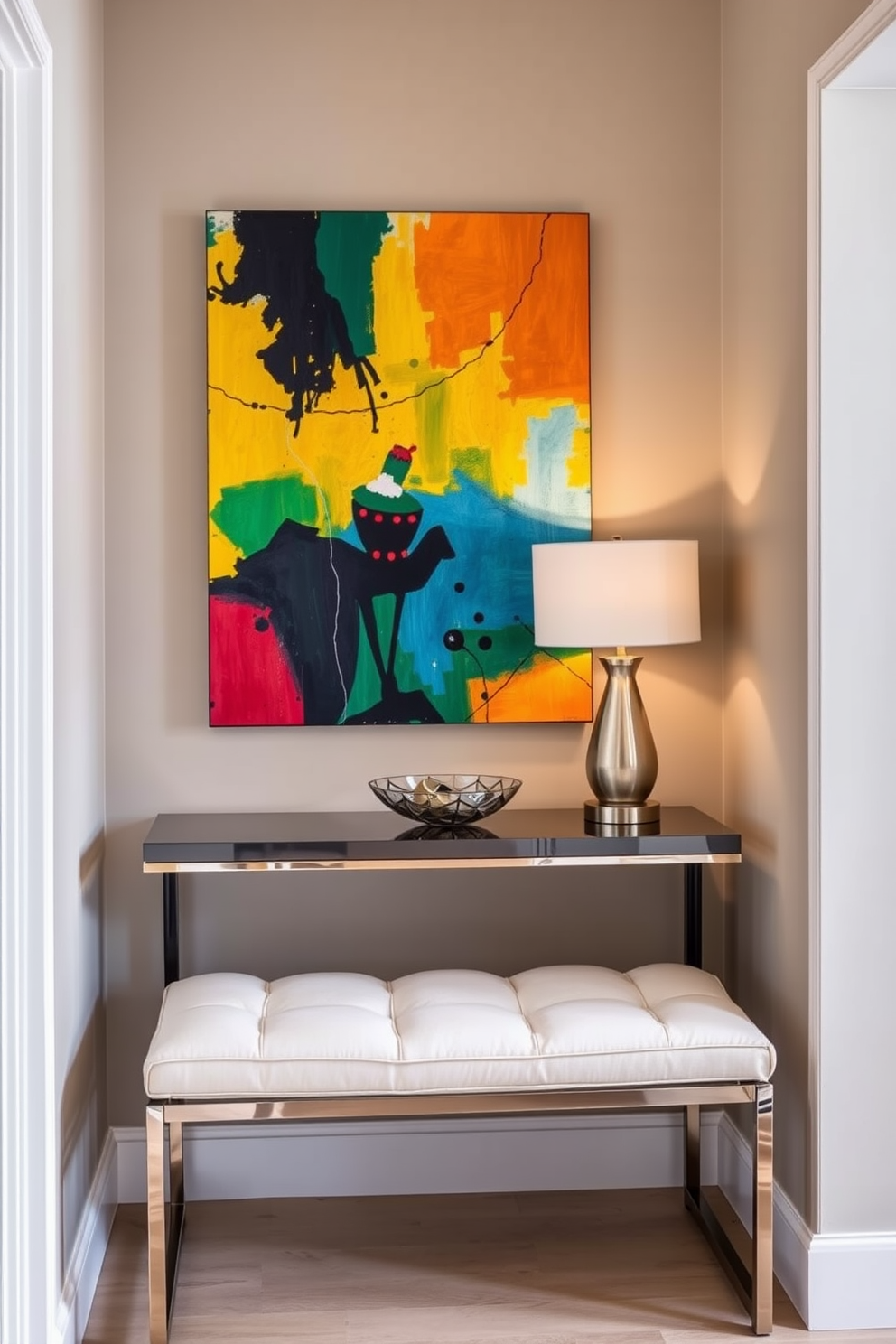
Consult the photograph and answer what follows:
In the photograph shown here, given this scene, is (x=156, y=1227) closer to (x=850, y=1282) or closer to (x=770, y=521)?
(x=850, y=1282)

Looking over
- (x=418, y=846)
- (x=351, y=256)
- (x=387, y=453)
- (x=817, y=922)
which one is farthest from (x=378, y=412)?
(x=817, y=922)

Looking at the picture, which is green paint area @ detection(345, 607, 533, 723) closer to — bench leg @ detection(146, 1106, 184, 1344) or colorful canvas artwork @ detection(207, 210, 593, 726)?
colorful canvas artwork @ detection(207, 210, 593, 726)

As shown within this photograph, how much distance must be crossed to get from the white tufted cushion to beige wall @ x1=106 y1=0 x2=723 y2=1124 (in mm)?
497

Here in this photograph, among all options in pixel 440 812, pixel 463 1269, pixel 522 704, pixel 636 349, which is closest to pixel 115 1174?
pixel 463 1269

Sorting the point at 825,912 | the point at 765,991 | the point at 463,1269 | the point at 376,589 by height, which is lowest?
the point at 463,1269

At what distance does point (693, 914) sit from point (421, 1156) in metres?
0.82

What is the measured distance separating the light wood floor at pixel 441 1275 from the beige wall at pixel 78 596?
11.2 inches

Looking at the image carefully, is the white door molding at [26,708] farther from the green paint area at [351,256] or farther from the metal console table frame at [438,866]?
the green paint area at [351,256]

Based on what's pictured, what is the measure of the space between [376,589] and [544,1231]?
1.42 meters

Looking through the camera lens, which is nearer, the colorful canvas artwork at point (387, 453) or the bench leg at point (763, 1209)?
the bench leg at point (763, 1209)

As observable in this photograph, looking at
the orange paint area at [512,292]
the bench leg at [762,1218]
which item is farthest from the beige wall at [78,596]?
the bench leg at [762,1218]

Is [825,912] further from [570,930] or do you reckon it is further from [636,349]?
[636,349]

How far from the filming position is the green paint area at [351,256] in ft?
9.03

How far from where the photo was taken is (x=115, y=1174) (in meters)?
2.77
